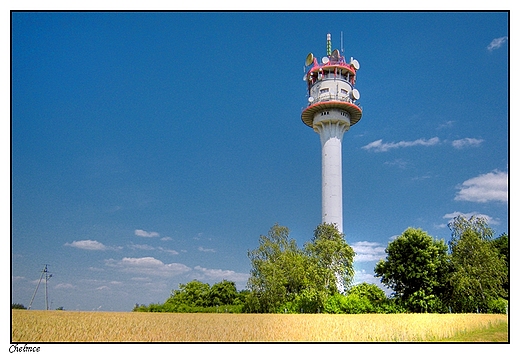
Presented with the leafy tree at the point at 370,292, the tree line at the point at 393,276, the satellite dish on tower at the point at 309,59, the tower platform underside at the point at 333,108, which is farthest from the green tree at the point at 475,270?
the satellite dish on tower at the point at 309,59

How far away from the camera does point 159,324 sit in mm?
22031

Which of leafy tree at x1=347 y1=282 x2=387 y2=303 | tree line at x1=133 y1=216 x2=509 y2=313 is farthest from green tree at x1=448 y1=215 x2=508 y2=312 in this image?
leafy tree at x1=347 y1=282 x2=387 y2=303

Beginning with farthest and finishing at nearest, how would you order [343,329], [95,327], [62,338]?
[343,329] → [95,327] → [62,338]

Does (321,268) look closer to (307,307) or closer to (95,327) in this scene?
(307,307)

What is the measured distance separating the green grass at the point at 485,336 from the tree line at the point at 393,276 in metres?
13.3

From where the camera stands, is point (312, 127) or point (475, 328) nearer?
point (475, 328)

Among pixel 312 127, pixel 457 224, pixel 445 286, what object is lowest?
pixel 445 286

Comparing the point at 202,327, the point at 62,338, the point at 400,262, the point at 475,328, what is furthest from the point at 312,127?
the point at 62,338

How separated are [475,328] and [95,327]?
56.4ft

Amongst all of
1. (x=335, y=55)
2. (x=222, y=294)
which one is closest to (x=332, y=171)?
(x=335, y=55)

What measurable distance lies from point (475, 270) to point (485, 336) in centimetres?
1702

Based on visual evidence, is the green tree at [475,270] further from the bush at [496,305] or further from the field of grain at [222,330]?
the field of grain at [222,330]

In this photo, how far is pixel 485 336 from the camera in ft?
72.8

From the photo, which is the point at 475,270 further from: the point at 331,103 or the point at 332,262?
the point at 331,103
